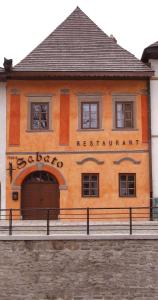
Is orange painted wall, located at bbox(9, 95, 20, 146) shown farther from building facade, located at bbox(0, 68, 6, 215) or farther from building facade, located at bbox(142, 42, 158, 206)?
building facade, located at bbox(142, 42, 158, 206)

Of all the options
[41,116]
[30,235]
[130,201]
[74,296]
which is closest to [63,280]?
[74,296]

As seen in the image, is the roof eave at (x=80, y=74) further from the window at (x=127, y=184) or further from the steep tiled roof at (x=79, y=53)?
the window at (x=127, y=184)

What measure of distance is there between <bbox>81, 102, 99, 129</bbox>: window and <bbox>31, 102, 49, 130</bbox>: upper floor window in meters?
1.48

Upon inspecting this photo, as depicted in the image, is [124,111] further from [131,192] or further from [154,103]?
[131,192]

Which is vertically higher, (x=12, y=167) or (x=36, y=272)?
(x=12, y=167)

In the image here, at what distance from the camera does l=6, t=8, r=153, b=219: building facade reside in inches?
880

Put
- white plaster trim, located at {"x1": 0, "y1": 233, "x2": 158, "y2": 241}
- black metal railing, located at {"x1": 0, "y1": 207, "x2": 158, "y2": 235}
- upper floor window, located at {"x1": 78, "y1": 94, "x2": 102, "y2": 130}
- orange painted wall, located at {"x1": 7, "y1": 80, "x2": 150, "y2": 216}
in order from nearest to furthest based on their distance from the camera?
1. white plaster trim, located at {"x1": 0, "y1": 233, "x2": 158, "y2": 241}
2. black metal railing, located at {"x1": 0, "y1": 207, "x2": 158, "y2": 235}
3. orange painted wall, located at {"x1": 7, "y1": 80, "x2": 150, "y2": 216}
4. upper floor window, located at {"x1": 78, "y1": 94, "x2": 102, "y2": 130}

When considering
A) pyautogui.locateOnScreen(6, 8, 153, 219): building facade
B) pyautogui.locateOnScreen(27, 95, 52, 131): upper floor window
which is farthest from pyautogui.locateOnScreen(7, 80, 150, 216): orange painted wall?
pyautogui.locateOnScreen(27, 95, 52, 131): upper floor window

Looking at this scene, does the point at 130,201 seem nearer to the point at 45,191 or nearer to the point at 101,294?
the point at 45,191

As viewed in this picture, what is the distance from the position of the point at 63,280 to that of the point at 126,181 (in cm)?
758

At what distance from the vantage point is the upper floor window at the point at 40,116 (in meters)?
22.7

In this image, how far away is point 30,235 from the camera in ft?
52.8

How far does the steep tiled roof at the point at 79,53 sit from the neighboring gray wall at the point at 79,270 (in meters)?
8.70

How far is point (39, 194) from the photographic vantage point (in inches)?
896
